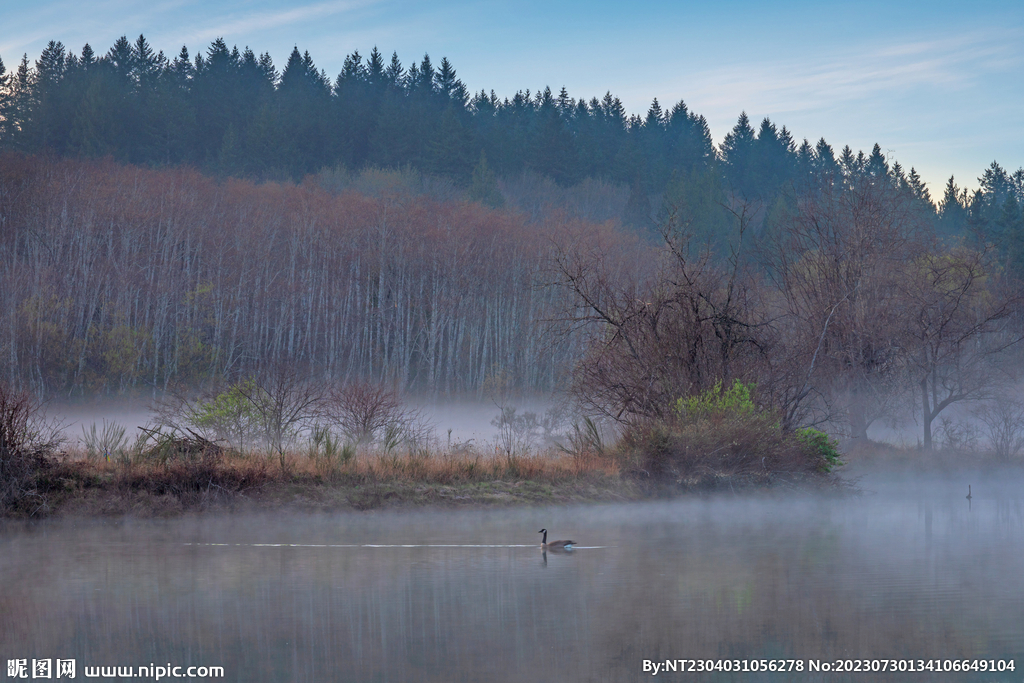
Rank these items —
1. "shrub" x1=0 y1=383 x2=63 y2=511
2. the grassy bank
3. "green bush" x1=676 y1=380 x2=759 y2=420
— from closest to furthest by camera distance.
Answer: "shrub" x1=0 y1=383 x2=63 y2=511 < the grassy bank < "green bush" x1=676 y1=380 x2=759 y2=420

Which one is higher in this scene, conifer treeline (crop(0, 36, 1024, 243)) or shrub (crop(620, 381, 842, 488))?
conifer treeline (crop(0, 36, 1024, 243))

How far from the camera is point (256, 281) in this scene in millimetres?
59844

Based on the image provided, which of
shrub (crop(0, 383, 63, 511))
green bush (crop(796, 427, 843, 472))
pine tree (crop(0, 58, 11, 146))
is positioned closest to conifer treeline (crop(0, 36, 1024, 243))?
pine tree (crop(0, 58, 11, 146))

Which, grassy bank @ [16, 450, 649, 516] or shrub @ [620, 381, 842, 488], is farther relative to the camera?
shrub @ [620, 381, 842, 488]

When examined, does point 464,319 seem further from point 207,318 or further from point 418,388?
point 207,318

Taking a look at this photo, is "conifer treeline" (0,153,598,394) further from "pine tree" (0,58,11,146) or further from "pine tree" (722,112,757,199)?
"pine tree" (722,112,757,199)

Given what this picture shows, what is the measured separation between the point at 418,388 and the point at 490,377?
16.6 feet

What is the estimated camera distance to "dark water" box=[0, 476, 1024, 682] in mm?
8289

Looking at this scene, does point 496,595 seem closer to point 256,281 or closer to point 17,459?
point 17,459

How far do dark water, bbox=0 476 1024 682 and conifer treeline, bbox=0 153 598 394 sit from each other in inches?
1570

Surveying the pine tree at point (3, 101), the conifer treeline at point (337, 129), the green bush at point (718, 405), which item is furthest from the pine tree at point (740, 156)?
the green bush at point (718, 405)

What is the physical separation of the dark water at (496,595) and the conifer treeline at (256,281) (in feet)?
131

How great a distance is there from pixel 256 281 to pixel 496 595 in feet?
172

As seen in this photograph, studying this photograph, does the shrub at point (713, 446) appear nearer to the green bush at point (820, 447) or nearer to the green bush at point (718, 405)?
the green bush at point (718, 405)
